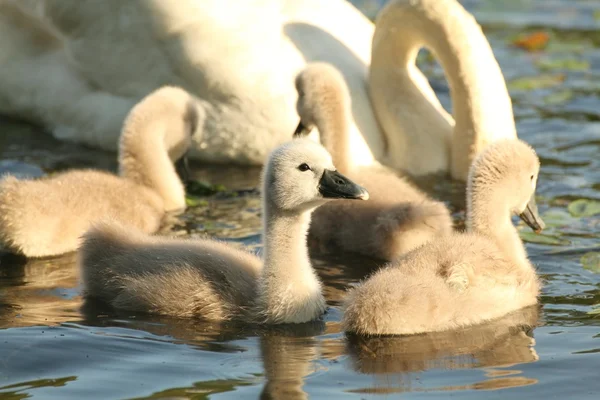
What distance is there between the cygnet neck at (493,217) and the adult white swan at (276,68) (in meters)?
2.65

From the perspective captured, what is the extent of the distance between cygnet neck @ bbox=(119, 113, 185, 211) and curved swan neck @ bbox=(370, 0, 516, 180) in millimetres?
2116

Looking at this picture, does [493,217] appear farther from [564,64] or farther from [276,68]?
[564,64]

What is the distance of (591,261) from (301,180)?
2.46 meters

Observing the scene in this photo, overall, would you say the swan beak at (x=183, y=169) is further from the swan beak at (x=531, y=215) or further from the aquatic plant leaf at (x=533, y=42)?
the aquatic plant leaf at (x=533, y=42)

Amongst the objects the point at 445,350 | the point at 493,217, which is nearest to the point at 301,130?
the point at 493,217

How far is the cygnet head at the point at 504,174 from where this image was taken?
7.88 m

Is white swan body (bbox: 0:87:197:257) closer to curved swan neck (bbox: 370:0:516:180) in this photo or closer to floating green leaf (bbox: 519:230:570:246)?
curved swan neck (bbox: 370:0:516:180)

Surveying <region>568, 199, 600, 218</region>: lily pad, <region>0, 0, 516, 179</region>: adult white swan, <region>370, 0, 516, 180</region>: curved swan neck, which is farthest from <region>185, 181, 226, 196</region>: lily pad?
<region>568, 199, 600, 218</region>: lily pad

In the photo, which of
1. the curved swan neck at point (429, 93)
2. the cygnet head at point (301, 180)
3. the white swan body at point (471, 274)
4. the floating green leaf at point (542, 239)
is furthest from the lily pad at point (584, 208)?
the cygnet head at point (301, 180)

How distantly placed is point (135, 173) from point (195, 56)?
65.5 inches

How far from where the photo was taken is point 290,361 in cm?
667

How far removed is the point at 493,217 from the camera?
25.7 feet

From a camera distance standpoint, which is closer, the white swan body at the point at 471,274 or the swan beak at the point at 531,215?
the white swan body at the point at 471,274

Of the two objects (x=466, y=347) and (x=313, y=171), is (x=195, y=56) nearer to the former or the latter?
(x=313, y=171)
